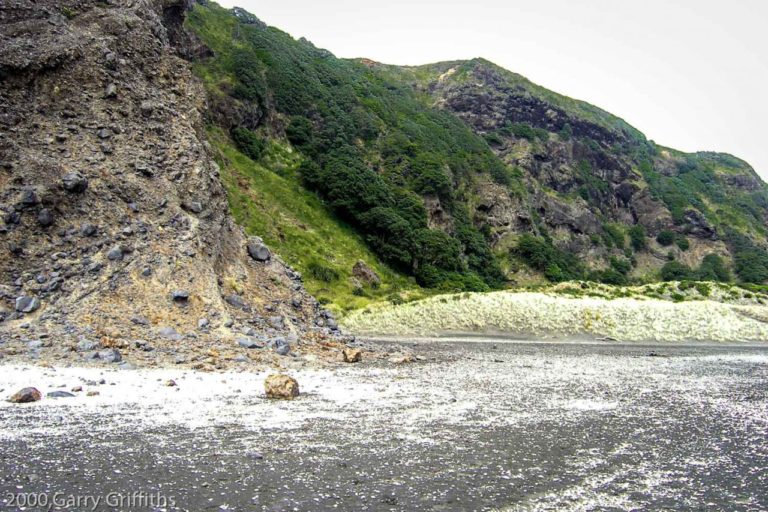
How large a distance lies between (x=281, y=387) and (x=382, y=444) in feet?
12.1

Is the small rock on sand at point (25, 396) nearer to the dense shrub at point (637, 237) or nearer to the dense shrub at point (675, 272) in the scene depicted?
the dense shrub at point (675, 272)

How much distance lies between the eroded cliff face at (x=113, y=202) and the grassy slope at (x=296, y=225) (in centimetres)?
2342

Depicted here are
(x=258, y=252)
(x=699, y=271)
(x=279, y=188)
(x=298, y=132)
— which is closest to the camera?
(x=258, y=252)

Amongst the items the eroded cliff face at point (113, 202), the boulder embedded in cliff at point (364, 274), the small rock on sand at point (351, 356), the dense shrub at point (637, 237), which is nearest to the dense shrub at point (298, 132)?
the boulder embedded in cliff at point (364, 274)

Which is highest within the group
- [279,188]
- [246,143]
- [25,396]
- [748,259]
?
[246,143]

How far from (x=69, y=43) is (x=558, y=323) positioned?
34.5m

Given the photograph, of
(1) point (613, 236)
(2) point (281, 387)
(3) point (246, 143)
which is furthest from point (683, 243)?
(2) point (281, 387)

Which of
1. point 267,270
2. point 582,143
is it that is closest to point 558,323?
point 267,270

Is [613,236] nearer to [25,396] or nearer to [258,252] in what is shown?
[258,252]

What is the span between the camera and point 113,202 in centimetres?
1831

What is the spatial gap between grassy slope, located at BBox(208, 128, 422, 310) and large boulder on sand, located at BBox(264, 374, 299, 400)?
106ft

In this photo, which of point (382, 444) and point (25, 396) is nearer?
point (382, 444)

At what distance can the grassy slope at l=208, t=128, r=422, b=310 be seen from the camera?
2030 inches

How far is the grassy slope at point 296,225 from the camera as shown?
2030 inches
